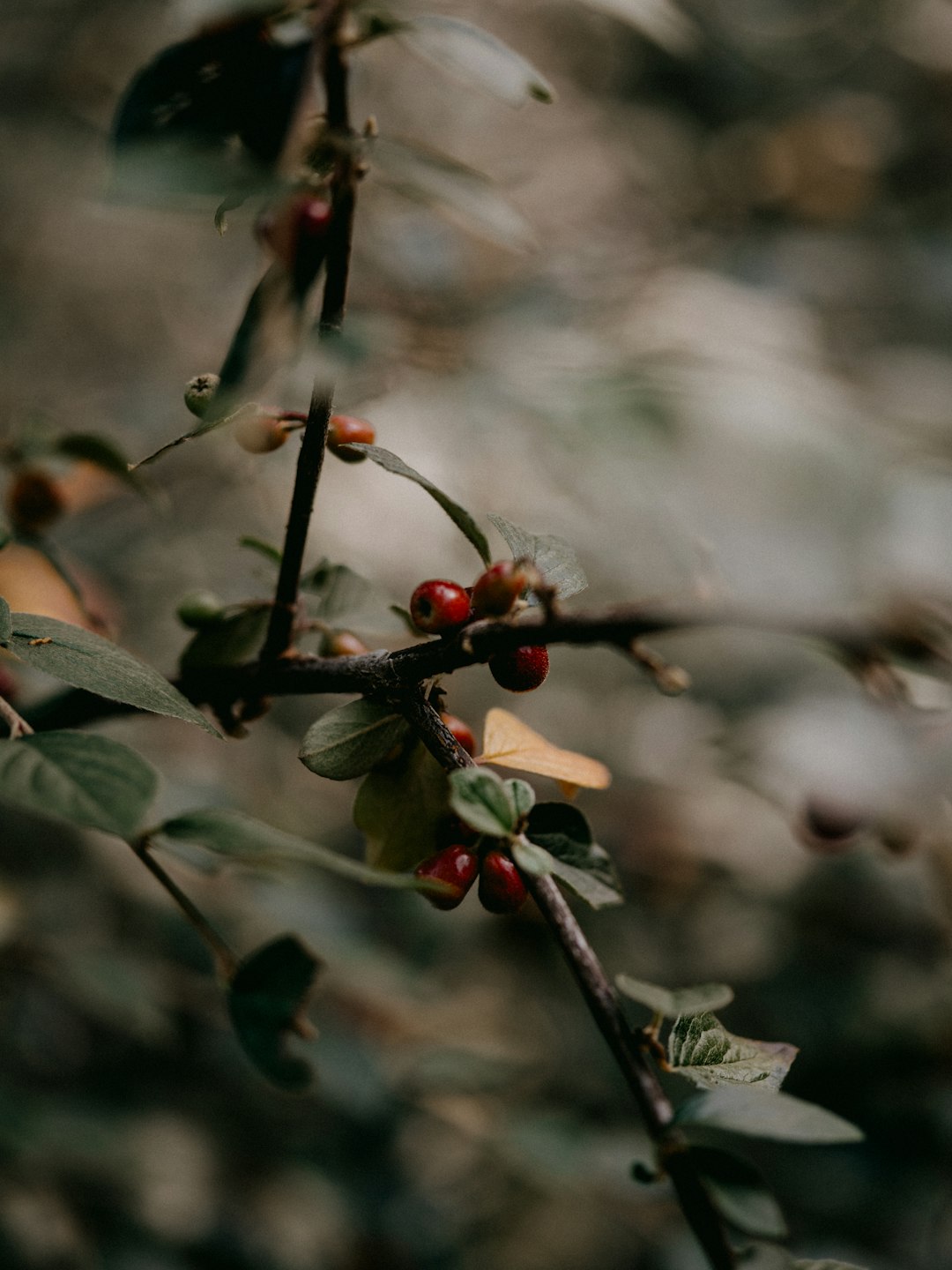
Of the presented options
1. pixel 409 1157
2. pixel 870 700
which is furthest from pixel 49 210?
pixel 870 700

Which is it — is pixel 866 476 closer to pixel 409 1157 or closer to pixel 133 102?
pixel 133 102

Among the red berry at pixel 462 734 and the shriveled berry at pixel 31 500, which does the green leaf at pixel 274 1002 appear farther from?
the shriveled berry at pixel 31 500

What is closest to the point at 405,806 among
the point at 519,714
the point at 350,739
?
the point at 350,739

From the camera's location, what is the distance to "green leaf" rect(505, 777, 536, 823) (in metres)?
0.49

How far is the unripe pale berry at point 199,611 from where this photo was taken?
2.18 feet

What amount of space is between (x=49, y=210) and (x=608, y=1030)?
2.83 meters

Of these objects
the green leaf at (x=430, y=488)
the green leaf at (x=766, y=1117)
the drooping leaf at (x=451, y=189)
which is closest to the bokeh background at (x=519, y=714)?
the drooping leaf at (x=451, y=189)

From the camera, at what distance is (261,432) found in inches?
22.5

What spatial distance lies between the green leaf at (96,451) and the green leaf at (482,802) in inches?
20.3

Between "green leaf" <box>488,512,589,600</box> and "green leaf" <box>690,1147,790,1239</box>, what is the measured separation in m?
0.28

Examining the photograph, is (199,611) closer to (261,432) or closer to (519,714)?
(261,432)

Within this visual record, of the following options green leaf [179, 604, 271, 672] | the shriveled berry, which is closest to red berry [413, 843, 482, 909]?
green leaf [179, 604, 271, 672]

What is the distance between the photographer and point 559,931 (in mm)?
452

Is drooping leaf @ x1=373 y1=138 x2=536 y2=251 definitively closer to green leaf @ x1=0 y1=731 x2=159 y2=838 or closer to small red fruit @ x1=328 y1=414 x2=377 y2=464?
small red fruit @ x1=328 y1=414 x2=377 y2=464
